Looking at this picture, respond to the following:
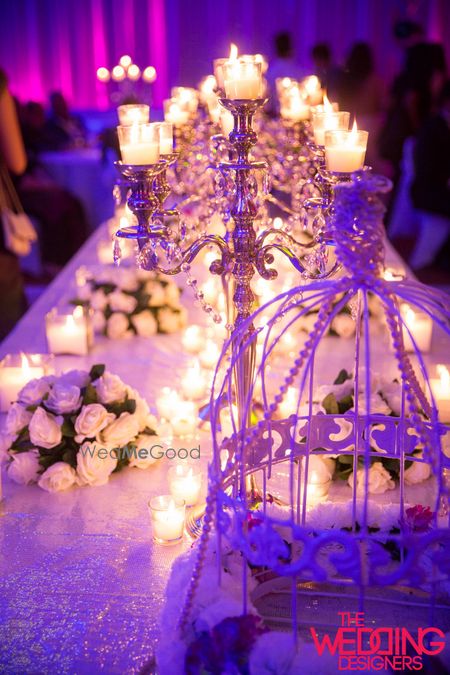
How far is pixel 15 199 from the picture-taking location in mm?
3676

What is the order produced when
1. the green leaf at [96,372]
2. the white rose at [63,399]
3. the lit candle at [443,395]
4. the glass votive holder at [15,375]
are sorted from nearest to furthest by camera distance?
the white rose at [63,399]
the green leaf at [96,372]
the lit candle at [443,395]
the glass votive holder at [15,375]

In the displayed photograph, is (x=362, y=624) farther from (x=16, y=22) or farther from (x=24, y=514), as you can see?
(x=16, y=22)

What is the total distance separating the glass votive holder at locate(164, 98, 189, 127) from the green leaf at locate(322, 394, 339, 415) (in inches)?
46.3

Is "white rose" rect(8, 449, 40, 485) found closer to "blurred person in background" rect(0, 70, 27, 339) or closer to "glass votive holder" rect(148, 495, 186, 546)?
"glass votive holder" rect(148, 495, 186, 546)

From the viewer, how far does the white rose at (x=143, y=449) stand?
1878 mm

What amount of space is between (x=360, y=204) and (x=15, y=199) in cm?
289

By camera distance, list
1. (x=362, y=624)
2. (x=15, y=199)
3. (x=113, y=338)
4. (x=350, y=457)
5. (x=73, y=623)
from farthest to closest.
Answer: (x=15, y=199) < (x=113, y=338) < (x=350, y=457) < (x=73, y=623) < (x=362, y=624)

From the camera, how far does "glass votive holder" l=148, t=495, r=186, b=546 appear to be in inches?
61.6

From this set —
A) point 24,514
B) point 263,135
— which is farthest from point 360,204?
point 263,135

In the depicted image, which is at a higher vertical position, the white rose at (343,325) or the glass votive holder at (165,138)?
the glass votive holder at (165,138)

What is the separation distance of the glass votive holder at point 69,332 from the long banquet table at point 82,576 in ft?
2.47

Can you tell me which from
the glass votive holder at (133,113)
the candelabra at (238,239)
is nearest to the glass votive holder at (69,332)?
the glass votive holder at (133,113)

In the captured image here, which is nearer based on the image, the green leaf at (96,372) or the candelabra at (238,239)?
the candelabra at (238,239)

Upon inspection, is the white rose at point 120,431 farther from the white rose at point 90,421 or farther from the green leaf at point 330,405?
the green leaf at point 330,405
